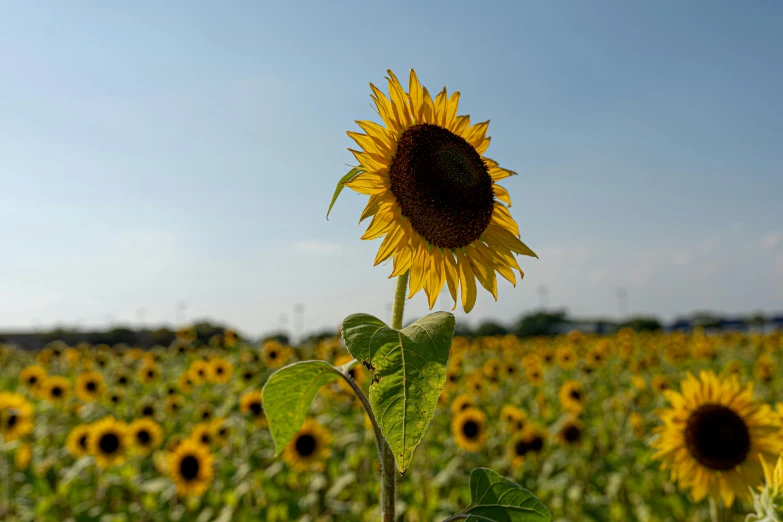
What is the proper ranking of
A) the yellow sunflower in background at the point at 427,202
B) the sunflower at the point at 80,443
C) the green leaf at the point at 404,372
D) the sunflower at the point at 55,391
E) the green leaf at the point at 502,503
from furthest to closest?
the sunflower at the point at 55,391 → the sunflower at the point at 80,443 → the yellow sunflower in background at the point at 427,202 → the green leaf at the point at 502,503 → the green leaf at the point at 404,372

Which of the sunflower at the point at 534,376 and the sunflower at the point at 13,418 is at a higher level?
the sunflower at the point at 534,376

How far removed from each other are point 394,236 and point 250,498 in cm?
592

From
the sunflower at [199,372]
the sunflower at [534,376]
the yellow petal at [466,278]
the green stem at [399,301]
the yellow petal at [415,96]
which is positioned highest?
the yellow petal at [415,96]

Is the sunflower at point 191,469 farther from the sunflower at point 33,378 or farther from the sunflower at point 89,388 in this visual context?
the sunflower at point 33,378

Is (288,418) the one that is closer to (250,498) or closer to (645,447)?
(250,498)

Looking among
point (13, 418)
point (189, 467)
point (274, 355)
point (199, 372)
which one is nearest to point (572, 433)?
point (274, 355)

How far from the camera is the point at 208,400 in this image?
973cm

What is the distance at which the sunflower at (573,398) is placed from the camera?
8531mm

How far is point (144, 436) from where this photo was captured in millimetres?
7258

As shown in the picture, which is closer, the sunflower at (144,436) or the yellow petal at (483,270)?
the yellow petal at (483,270)

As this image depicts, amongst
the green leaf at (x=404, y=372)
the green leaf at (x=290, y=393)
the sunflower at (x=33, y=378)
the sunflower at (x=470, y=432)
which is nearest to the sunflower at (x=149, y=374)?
the sunflower at (x=33, y=378)

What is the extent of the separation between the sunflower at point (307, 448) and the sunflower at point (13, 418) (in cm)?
362

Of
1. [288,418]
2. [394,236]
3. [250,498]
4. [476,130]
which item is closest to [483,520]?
[288,418]

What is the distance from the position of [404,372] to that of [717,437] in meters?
3.20
